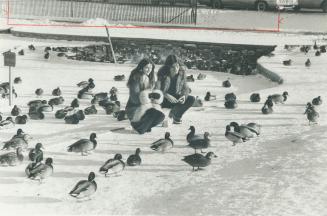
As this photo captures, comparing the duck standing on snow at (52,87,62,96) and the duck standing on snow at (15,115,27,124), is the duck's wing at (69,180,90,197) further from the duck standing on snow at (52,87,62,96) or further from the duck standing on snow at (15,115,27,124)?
the duck standing on snow at (52,87,62,96)

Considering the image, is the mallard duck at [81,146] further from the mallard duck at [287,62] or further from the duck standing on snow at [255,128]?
the mallard duck at [287,62]

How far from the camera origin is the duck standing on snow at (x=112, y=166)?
9.87 meters

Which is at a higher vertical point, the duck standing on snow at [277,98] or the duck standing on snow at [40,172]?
the duck standing on snow at [277,98]

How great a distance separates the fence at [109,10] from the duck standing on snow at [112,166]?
2326 cm

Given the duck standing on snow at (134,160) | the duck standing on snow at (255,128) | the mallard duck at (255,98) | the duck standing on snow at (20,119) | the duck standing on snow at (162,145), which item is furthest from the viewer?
the mallard duck at (255,98)

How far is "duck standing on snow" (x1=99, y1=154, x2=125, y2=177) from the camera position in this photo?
9.87 metres

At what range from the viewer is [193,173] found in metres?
10.2

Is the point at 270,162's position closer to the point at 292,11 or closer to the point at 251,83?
the point at 251,83

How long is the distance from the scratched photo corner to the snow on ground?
0.03m

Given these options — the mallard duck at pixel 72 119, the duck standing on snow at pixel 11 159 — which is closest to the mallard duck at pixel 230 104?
the mallard duck at pixel 72 119

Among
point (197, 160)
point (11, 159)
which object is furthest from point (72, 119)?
point (197, 160)

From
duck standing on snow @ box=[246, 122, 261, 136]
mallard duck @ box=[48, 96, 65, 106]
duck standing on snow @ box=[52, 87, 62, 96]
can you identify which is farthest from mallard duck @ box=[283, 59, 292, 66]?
duck standing on snow @ box=[246, 122, 261, 136]

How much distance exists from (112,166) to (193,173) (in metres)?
1.28

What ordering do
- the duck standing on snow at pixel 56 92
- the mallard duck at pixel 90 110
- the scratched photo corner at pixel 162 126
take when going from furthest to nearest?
the duck standing on snow at pixel 56 92 → the mallard duck at pixel 90 110 → the scratched photo corner at pixel 162 126
